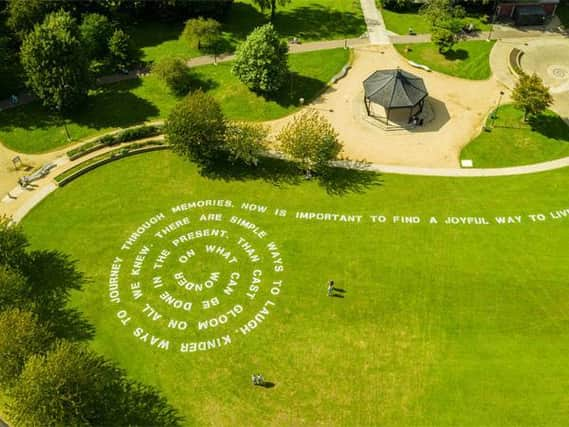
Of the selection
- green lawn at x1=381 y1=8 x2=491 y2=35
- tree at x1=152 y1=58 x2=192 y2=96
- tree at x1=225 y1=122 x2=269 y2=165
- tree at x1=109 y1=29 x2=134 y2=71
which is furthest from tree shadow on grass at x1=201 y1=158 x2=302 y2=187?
green lawn at x1=381 y1=8 x2=491 y2=35

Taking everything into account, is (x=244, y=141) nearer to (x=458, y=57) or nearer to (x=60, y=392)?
(x=60, y=392)

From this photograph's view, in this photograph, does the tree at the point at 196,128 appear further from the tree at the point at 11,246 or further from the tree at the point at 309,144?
the tree at the point at 11,246

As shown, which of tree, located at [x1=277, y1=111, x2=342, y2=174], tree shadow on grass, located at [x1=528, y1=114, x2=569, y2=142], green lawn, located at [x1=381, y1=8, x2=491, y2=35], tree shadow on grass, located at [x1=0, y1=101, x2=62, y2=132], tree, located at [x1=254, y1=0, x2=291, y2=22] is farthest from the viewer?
green lawn, located at [x1=381, y1=8, x2=491, y2=35]

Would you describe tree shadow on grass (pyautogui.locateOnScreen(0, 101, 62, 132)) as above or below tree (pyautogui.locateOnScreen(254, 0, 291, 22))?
below

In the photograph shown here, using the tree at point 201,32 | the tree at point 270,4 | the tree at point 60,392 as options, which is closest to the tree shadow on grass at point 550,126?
the tree at point 270,4

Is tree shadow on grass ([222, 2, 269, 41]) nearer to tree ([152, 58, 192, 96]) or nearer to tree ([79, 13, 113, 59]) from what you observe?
tree ([152, 58, 192, 96])

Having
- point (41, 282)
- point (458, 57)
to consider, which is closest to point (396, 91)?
point (458, 57)

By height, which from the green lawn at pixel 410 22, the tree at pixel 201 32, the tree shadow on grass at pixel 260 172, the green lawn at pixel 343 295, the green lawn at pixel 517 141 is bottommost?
the green lawn at pixel 343 295
